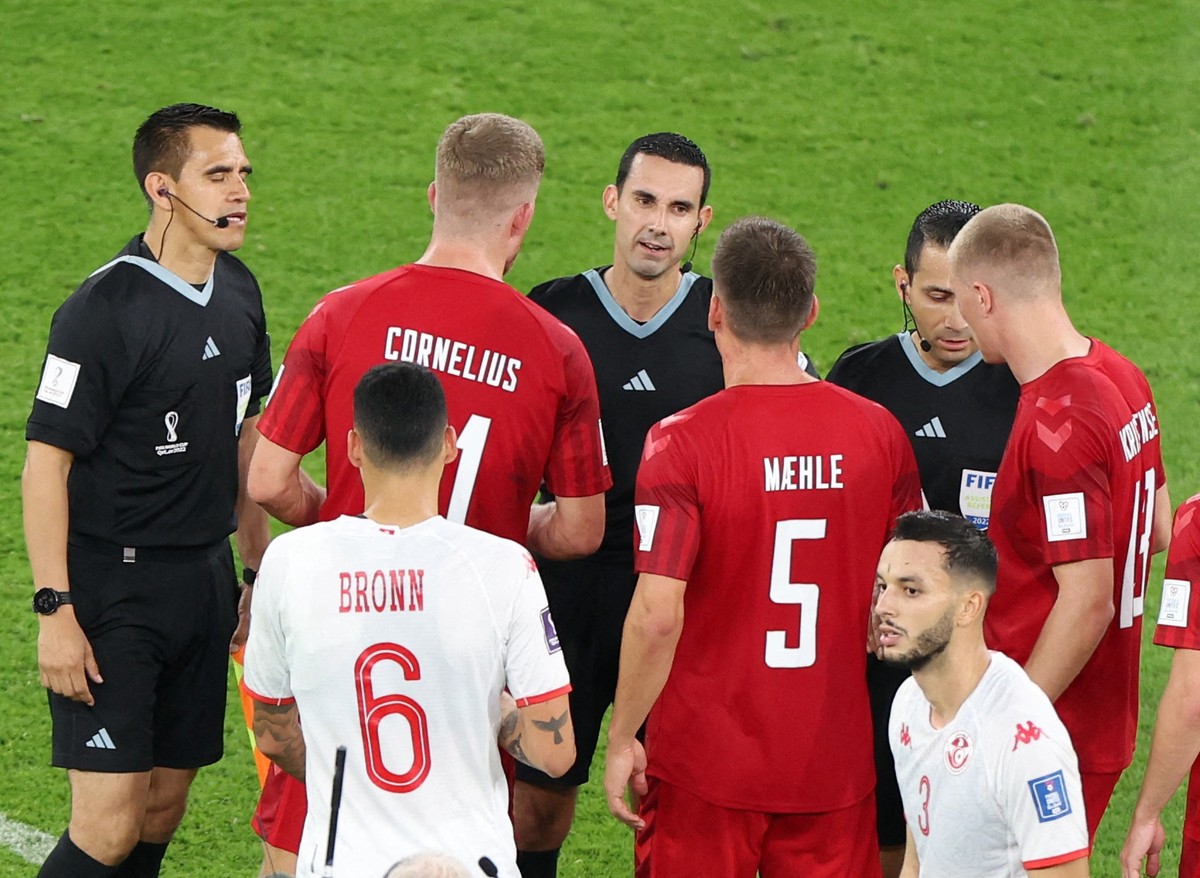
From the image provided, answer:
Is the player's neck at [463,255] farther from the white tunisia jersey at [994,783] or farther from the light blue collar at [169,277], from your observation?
the white tunisia jersey at [994,783]

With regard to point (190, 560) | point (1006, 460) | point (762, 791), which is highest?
point (1006, 460)

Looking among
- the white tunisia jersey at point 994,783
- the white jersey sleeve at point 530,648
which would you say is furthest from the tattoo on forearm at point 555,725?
the white tunisia jersey at point 994,783

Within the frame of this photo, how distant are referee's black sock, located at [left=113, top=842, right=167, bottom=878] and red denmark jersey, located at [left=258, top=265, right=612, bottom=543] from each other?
132 centimetres

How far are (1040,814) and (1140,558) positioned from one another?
1.05 m

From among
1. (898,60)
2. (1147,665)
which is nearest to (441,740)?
(1147,665)

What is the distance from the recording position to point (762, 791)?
3594 millimetres

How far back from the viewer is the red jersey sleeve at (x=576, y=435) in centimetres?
376

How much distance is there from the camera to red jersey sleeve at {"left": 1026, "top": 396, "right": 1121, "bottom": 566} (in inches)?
137

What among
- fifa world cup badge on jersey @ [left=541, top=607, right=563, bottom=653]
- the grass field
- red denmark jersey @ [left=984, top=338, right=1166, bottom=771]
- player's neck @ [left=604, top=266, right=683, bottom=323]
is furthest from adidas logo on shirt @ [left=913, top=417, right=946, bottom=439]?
the grass field

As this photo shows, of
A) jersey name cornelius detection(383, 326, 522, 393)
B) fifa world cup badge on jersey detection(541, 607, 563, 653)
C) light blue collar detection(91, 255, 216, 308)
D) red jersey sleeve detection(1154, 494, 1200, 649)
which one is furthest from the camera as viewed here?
light blue collar detection(91, 255, 216, 308)

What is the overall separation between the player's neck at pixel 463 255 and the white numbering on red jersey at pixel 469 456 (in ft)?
1.13

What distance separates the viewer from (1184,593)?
11.2 feet

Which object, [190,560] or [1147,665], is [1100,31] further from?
[190,560]

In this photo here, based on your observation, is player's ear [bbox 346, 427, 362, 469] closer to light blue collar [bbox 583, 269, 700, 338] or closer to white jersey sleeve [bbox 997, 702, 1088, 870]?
white jersey sleeve [bbox 997, 702, 1088, 870]
